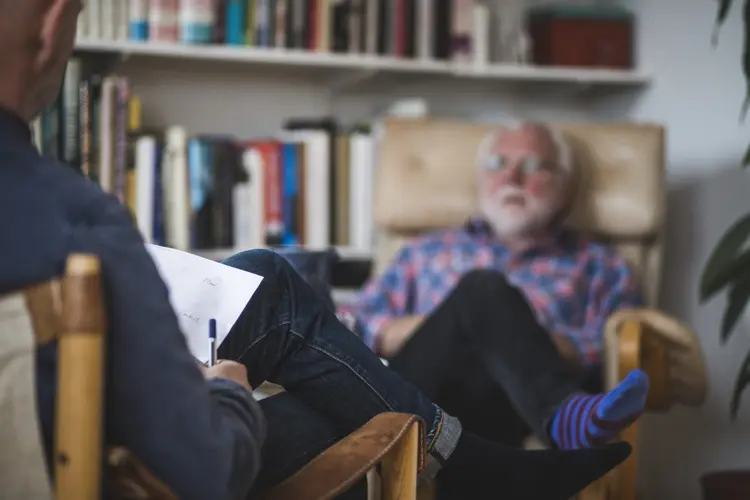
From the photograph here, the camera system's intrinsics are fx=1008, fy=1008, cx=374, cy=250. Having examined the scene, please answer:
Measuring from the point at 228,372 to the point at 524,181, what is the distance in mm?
1541

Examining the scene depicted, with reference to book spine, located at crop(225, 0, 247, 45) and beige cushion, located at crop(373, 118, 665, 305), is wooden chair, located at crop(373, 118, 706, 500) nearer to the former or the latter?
beige cushion, located at crop(373, 118, 665, 305)

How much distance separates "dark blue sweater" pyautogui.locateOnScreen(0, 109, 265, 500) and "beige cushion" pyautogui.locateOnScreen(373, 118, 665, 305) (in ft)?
5.43

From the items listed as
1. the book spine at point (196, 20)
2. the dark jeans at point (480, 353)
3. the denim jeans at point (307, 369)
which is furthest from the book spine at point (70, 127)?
the denim jeans at point (307, 369)

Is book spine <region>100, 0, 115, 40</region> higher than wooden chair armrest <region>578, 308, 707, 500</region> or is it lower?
higher

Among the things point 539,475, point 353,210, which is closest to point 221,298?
point 539,475

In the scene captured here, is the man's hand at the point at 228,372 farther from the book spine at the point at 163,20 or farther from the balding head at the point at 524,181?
the book spine at the point at 163,20

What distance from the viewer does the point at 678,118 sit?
271 cm

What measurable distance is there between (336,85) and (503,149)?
63 cm

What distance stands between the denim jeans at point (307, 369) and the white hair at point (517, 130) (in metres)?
1.23

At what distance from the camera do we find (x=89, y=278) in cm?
69

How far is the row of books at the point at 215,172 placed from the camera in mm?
2312

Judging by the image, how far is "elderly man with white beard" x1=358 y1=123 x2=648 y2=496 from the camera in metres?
1.78

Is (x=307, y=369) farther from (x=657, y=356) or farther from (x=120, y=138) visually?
(x=120, y=138)

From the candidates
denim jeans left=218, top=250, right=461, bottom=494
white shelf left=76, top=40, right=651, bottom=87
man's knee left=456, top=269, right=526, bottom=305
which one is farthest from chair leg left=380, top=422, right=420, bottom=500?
white shelf left=76, top=40, right=651, bottom=87
